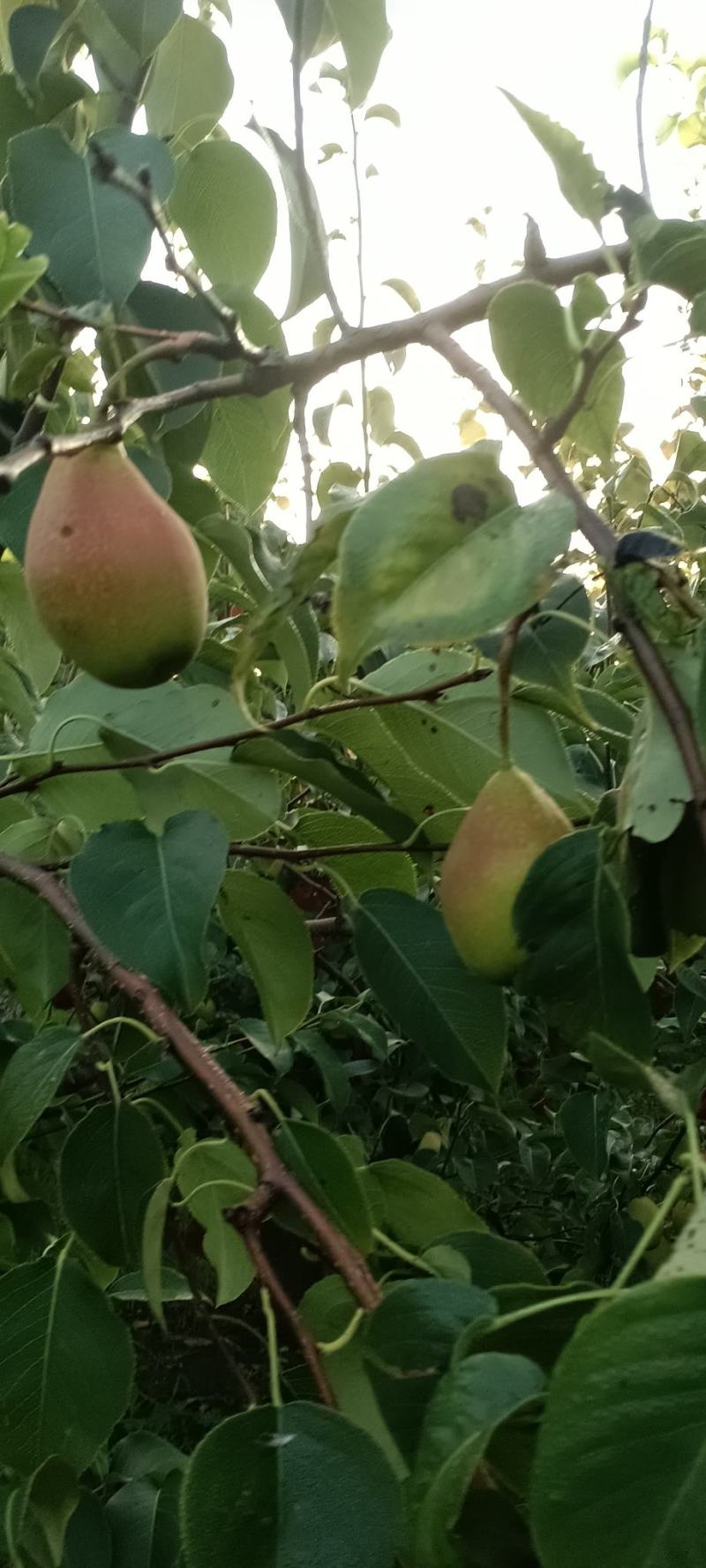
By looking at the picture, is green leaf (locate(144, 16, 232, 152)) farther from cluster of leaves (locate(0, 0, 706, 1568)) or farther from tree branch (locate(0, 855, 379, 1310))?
tree branch (locate(0, 855, 379, 1310))

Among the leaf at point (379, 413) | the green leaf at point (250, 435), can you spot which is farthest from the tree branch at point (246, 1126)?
the leaf at point (379, 413)

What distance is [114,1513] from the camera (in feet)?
1.65

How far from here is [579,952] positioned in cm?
28

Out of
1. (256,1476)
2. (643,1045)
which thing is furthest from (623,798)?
(256,1476)

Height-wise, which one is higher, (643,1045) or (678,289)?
(678,289)

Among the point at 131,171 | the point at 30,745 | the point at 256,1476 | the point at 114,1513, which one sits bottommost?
the point at 114,1513

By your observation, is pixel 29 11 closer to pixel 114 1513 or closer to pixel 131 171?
pixel 131 171

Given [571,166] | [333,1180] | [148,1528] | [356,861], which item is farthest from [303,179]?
[148,1528]

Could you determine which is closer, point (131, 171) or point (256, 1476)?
point (256, 1476)

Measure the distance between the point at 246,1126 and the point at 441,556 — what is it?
17 cm

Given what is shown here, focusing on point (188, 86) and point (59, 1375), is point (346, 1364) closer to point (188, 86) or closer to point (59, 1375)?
point (59, 1375)

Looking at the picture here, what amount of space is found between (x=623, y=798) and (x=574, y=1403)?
0.50 ft

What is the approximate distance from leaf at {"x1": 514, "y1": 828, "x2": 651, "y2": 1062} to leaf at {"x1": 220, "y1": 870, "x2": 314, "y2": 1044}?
0.48 ft

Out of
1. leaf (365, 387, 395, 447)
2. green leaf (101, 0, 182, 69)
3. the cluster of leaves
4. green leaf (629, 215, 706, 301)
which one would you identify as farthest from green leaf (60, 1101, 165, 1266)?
leaf (365, 387, 395, 447)
